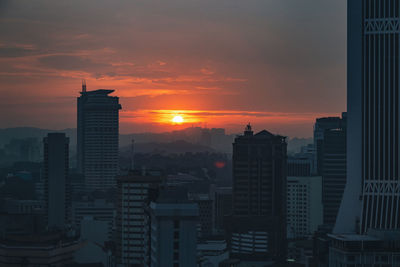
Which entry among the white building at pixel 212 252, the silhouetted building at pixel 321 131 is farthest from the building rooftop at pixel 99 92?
the white building at pixel 212 252

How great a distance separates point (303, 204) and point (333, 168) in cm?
836

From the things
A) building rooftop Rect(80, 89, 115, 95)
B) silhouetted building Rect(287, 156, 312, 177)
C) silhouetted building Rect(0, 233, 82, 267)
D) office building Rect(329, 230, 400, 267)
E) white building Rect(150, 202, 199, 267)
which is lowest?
silhouetted building Rect(0, 233, 82, 267)

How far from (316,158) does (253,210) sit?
112 ft

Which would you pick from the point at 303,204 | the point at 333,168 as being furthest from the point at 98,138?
the point at 303,204

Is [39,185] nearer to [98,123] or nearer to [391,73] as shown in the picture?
[98,123]

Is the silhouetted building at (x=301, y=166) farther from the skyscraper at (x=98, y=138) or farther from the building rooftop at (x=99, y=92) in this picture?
the building rooftop at (x=99, y=92)

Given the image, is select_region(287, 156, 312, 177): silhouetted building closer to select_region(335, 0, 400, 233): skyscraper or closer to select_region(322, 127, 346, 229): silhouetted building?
select_region(322, 127, 346, 229): silhouetted building

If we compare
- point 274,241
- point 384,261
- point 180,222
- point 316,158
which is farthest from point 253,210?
point 180,222

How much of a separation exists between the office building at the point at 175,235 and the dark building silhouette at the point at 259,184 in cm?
5037

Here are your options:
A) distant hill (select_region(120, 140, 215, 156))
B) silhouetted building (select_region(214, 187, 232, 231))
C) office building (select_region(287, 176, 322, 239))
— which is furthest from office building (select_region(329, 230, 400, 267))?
distant hill (select_region(120, 140, 215, 156))

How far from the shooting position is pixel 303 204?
101m

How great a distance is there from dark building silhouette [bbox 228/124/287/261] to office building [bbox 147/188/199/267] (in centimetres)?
5037

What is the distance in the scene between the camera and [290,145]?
A: 15125 centimetres

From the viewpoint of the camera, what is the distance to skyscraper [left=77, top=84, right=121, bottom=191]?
146 m
